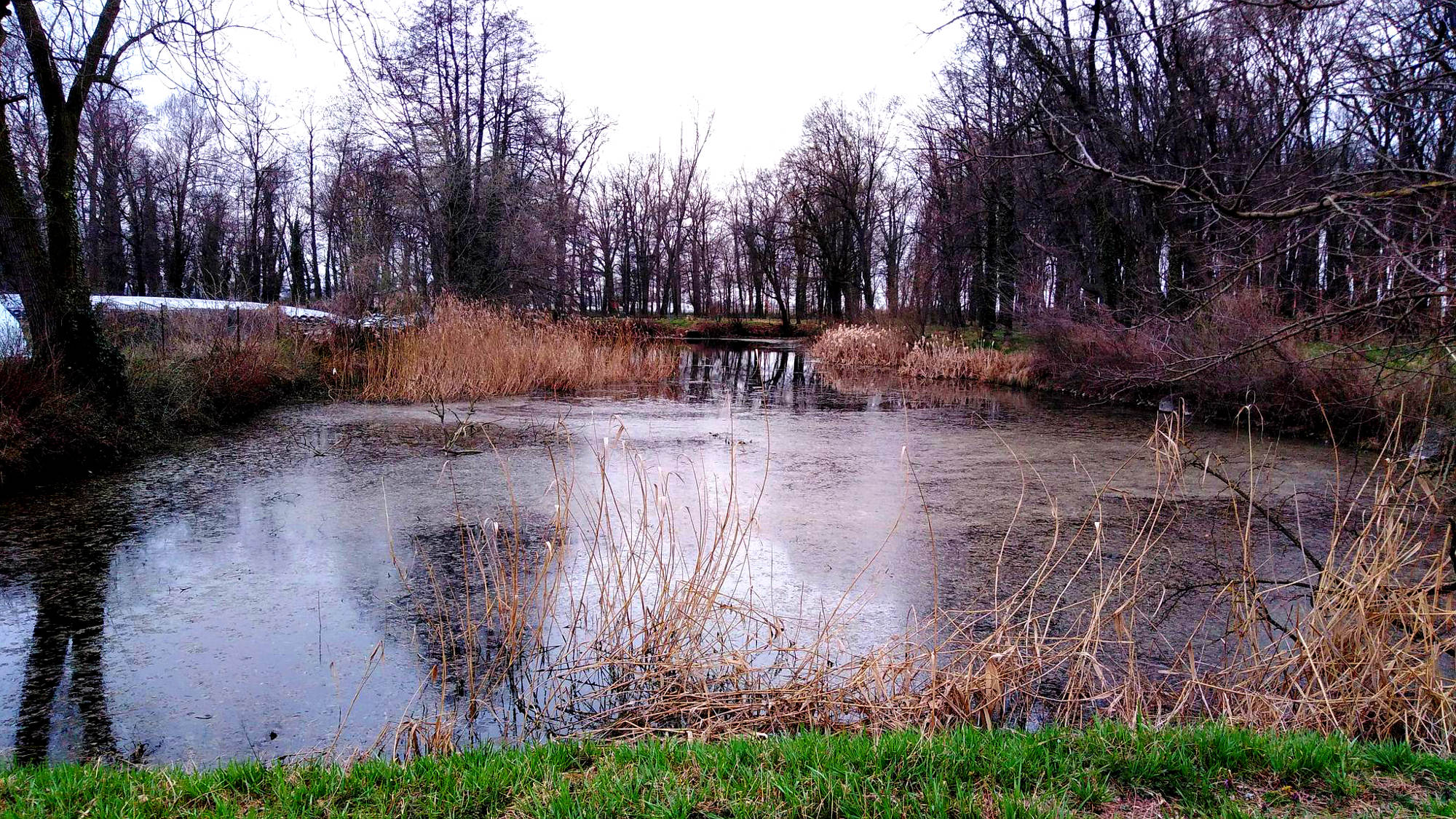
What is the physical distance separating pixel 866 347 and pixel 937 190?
4962mm

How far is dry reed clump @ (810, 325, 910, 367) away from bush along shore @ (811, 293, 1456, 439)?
0.67ft

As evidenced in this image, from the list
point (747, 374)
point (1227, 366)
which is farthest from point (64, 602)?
point (747, 374)

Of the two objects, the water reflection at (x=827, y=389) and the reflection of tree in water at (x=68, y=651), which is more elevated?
the water reflection at (x=827, y=389)

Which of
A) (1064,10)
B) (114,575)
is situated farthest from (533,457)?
(1064,10)

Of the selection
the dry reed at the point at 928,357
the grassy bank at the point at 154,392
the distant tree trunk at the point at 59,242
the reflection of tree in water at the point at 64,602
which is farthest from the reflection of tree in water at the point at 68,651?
the dry reed at the point at 928,357

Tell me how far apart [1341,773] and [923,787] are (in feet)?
3.80

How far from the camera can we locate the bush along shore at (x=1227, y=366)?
449 cm

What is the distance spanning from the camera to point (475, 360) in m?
13.3

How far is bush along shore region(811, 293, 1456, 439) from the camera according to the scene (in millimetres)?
4488

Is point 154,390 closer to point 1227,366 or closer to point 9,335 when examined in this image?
point 9,335

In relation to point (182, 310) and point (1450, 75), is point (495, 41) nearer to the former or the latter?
point (182, 310)

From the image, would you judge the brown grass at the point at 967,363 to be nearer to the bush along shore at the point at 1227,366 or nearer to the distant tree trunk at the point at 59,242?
the bush along shore at the point at 1227,366

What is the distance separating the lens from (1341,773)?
7.93ft

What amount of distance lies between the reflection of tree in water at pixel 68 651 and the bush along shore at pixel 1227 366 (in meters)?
4.40
